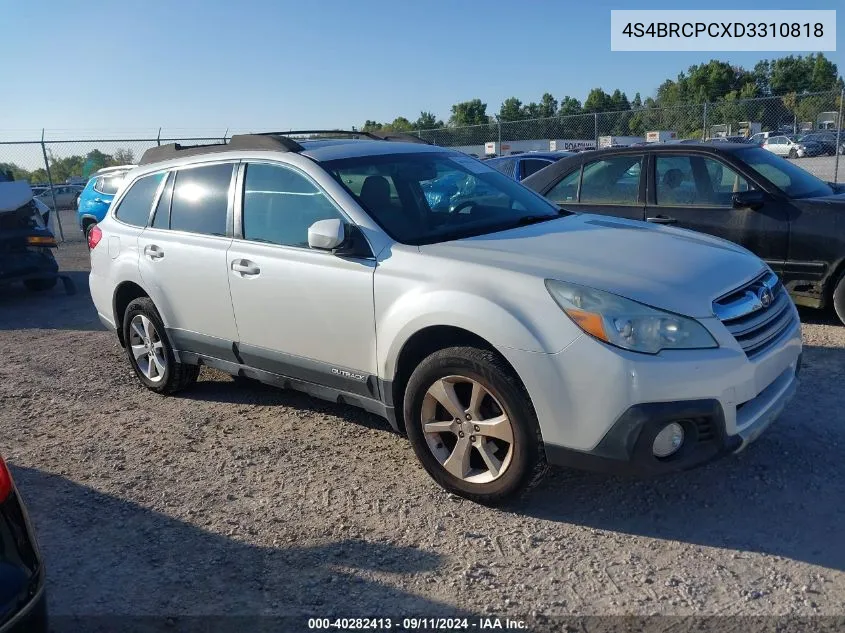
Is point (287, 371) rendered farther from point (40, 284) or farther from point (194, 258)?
point (40, 284)

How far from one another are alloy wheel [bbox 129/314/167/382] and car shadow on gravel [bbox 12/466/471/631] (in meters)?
1.82

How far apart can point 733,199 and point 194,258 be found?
14.7 ft

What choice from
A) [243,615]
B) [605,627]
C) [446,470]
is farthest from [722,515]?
[243,615]

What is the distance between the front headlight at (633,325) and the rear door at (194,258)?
2368 mm

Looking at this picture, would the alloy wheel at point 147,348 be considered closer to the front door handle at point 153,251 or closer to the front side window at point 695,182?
the front door handle at point 153,251

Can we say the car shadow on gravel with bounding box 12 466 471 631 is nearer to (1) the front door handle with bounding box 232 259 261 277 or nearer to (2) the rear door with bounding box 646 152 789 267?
(1) the front door handle with bounding box 232 259 261 277

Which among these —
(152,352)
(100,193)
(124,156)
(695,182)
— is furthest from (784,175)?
(124,156)

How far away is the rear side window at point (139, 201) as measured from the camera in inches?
215

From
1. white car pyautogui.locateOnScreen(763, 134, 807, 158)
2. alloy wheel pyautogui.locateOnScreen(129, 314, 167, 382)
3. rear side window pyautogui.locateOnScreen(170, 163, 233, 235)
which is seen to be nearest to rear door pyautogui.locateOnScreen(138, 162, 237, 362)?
rear side window pyautogui.locateOnScreen(170, 163, 233, 235)

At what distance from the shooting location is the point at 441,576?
3.11 m

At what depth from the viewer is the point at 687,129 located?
2697 cm

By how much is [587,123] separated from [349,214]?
22.4 m

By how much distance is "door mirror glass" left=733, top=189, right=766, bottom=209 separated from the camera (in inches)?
250

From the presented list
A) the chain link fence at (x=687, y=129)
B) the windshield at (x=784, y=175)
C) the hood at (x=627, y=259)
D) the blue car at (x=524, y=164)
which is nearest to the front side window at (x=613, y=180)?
the windshield at (x=784, y=175)
